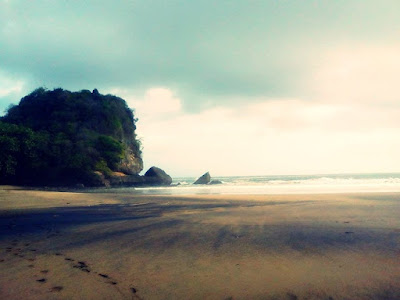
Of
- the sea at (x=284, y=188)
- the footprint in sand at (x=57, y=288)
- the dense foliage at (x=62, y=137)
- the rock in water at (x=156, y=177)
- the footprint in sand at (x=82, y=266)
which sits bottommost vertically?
the footprint in sand at (x=57, y=288)

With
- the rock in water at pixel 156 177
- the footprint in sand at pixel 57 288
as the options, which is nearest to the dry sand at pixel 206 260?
the footprint in sand at pixel 57 288

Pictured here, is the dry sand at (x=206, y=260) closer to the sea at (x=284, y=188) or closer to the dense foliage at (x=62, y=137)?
the sea at (x=284, y=188)

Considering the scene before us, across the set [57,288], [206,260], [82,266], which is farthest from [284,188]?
[57,288]

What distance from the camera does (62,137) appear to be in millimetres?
44656

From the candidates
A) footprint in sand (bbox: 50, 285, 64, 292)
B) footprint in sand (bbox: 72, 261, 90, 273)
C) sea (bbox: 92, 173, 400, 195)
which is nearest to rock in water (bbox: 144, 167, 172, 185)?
sea (bbox: 92, 173, 400, 195)

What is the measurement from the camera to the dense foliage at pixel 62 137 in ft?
129

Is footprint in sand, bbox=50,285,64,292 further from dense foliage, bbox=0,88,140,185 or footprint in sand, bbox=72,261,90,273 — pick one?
dense foliage, bbox=0,88,140,185

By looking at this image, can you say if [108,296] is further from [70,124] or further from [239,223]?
[70,124]

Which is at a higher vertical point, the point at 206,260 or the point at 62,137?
the point at 62,137

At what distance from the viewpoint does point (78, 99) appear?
5150cm

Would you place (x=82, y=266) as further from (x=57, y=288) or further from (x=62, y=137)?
(x=62, y=137)

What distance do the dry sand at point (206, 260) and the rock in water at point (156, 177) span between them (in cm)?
4563

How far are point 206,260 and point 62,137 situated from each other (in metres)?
44.8

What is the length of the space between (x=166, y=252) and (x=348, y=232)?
3.89m
